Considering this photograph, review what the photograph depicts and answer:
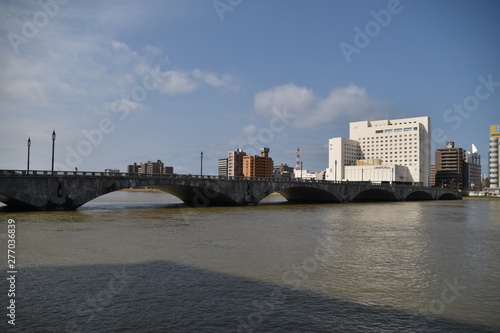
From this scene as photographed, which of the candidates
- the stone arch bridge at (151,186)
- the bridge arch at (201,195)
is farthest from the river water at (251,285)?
the bridge arch at (201,195)

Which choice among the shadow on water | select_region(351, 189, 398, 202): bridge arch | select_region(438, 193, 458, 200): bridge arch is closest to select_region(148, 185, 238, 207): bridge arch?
the shadow on water

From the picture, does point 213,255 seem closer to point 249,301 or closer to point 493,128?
point 249,301

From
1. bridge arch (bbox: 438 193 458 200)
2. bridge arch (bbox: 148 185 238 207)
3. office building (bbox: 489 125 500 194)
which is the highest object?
office building (bbox: 489 125 500 194)

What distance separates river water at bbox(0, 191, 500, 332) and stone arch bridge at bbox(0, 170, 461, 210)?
850 inches

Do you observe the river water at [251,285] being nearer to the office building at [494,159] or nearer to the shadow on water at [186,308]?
the shadow on water at [186,308]

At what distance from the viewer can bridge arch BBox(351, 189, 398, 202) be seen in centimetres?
11112

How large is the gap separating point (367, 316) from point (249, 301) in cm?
380

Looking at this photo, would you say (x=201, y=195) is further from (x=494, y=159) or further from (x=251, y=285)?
(x=494, y=159)

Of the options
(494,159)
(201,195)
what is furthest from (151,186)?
(494,159)

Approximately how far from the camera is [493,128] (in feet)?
549

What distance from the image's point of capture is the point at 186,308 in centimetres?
1215

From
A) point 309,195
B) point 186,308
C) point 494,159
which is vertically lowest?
point 186,308

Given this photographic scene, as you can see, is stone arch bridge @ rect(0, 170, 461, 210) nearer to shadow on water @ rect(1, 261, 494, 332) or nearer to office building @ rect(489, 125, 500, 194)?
shadow on water @ rect(1, 261, 494, 332)

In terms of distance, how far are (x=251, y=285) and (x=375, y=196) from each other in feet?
356
